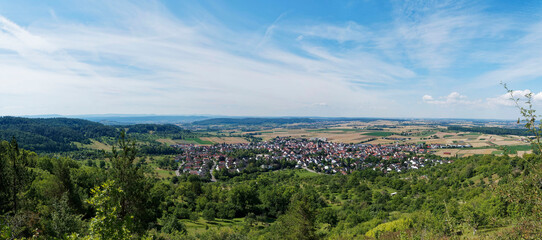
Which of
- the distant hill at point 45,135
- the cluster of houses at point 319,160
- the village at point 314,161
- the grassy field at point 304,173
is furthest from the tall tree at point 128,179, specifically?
the distant hill at point 45,135

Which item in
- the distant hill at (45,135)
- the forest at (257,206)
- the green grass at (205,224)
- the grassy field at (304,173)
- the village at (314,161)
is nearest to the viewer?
the forest at (257,206)

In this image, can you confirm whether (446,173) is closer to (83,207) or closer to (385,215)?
(385,215)

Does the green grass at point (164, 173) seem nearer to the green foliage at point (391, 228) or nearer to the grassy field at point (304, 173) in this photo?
the grassy field at point (304, 173)

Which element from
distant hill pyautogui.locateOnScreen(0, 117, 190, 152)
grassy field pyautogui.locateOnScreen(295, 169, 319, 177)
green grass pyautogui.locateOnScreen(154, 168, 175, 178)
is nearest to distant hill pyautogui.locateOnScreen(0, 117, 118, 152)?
distant hill pyautogui.locateOnScreen(0, 117, 190, 152)

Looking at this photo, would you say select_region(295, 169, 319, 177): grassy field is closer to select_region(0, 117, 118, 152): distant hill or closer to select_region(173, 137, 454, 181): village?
select_region(173, 137, 454, 181): village

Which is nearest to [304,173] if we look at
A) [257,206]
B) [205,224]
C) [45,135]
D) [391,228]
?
[257,206]

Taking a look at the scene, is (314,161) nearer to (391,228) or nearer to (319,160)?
(319,160)

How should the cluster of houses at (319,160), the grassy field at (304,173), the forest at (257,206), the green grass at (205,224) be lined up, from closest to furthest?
1. the forest at (257,206)
2. the green grass at (205,224)
3. the grassy field at (304,173)
4. the cluster of houses at (319,160)

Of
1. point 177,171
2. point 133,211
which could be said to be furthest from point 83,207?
point 177,171
